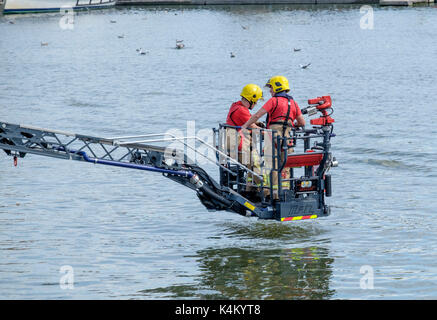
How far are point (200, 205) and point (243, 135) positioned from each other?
530 cm

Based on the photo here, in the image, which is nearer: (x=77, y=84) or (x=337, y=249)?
(x=337, y=249)

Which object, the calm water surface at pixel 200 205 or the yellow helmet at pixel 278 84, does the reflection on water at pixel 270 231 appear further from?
the yellow helmet at pixel 278 84

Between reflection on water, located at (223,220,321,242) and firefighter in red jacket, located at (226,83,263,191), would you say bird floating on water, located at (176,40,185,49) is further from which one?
firefighter in red jacket, located at (226,83,263,191)

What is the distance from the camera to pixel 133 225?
18.5 metres

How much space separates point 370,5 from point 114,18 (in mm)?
32697

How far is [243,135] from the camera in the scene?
15609 mm

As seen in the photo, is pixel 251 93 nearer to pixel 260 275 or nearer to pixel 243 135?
pixel 243 135

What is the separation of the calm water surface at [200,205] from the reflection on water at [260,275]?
37mm

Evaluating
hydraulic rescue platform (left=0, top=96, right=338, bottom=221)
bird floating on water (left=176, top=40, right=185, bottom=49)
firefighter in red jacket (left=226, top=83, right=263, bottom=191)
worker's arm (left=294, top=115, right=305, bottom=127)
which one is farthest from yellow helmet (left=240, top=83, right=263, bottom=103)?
bird floating on water (left=176, top=40, right=185, bottom=49)

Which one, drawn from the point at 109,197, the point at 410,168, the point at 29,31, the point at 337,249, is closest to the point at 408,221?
the point at 337,249

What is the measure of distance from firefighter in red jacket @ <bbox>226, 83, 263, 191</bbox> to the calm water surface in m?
1.88

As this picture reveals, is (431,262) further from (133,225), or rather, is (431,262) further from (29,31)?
(29,31)

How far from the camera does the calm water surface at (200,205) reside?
48.2 feet

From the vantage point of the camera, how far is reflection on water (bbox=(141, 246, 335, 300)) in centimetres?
1397
